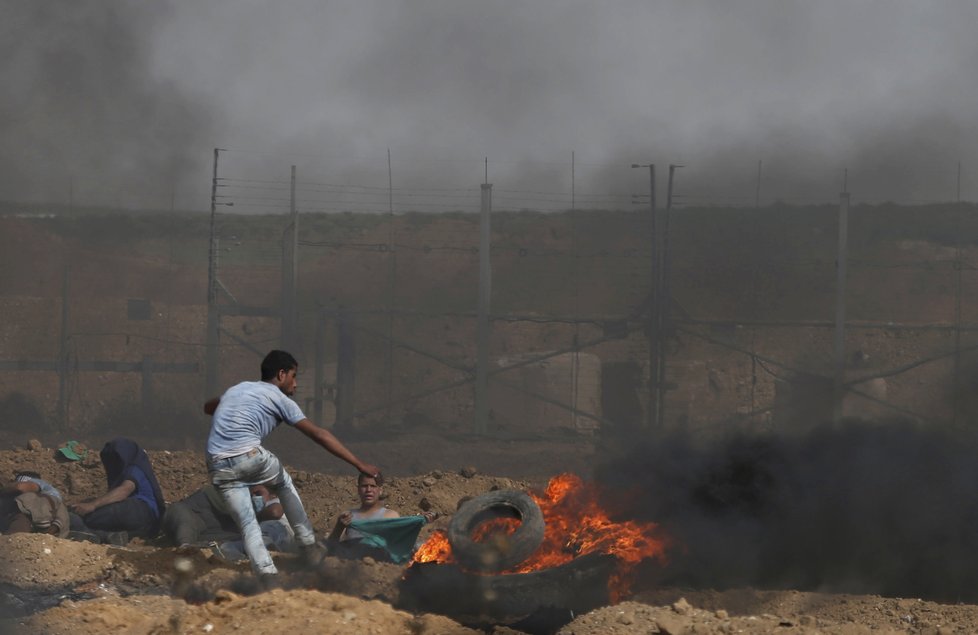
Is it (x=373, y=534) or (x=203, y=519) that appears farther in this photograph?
(x=203, y=519)

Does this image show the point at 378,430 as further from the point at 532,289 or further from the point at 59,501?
the point at 59,501

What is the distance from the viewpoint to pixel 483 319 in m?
17.3

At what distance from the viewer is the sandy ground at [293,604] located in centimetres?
692

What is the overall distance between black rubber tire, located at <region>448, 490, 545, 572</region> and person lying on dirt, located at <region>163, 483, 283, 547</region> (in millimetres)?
2003

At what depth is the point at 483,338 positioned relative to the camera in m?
17.3

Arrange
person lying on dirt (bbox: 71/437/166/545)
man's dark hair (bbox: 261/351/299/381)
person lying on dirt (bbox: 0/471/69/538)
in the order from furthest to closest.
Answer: person lying on dirt (bbox: 71/437/166/545), person lying on dirt (bbox: 0/471/69/538), man's dark hair (bbox: 261/351/299/381)

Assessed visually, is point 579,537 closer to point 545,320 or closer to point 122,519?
point 122,519

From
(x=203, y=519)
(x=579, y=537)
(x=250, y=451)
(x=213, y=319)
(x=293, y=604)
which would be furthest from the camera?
(x=213, y=319)

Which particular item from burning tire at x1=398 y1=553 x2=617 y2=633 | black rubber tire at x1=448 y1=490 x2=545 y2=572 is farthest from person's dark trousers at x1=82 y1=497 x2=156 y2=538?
burning tire at x1=398 y1=553 x2=617 y2=633

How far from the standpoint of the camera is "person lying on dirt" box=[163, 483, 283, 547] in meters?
10.4

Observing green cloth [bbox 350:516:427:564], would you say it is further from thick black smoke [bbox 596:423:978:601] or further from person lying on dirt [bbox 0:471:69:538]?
person lying on dirt [bbox 0:471:69:538]

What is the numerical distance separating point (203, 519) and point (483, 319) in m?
7.26

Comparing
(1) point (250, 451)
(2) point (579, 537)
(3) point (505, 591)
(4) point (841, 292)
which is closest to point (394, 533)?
(2) point (579, 537)

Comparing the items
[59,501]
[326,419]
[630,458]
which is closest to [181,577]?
[59,501]
